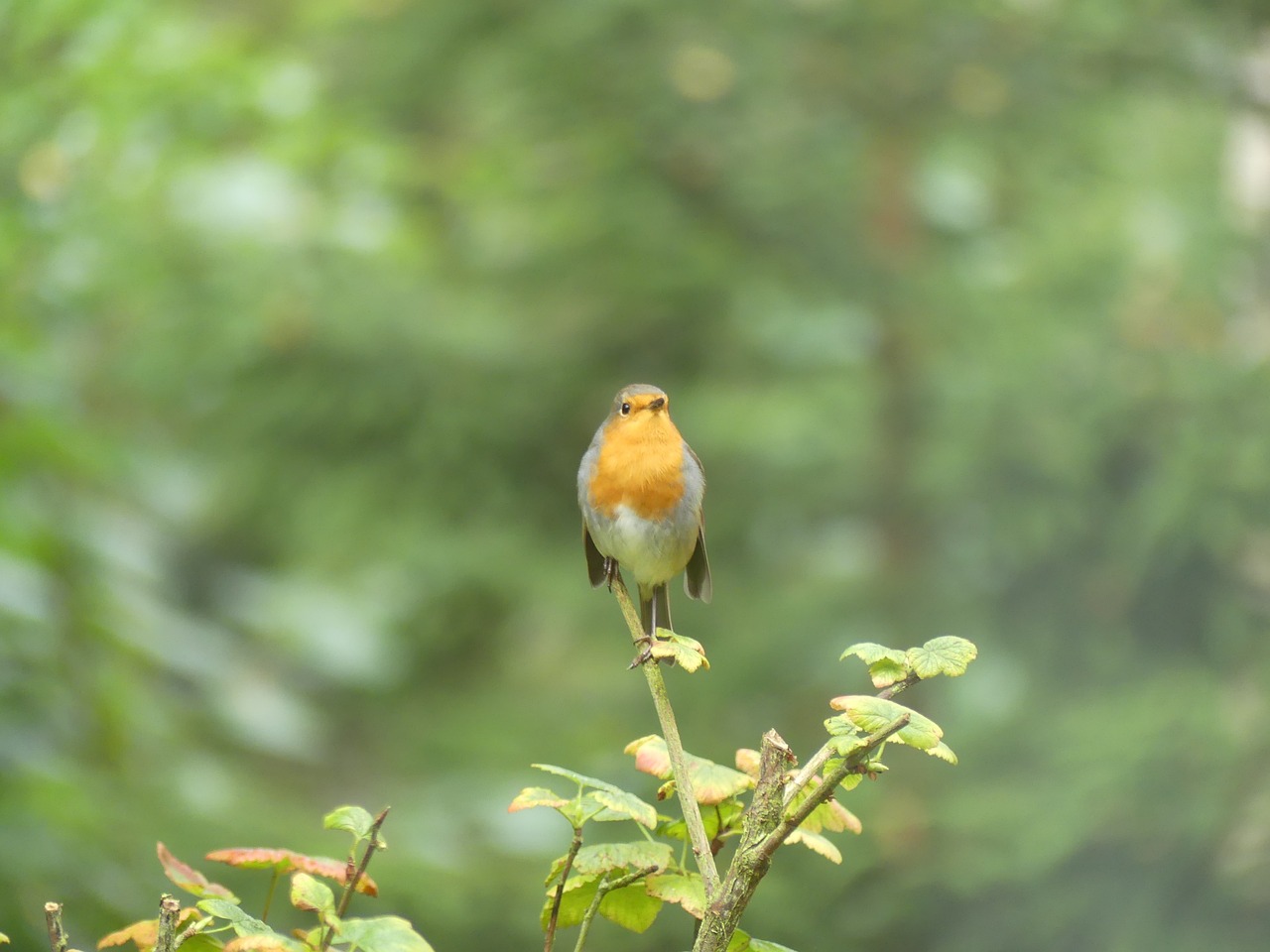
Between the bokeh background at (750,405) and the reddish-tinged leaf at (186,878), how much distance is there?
6.58ft

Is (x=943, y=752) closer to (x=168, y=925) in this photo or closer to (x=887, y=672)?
(x=887, y=672)

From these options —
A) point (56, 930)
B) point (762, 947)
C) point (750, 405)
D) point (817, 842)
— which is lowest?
point (56, 930)

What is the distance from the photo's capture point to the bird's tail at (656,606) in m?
2.46

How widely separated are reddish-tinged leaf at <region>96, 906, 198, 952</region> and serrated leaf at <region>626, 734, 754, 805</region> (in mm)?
363

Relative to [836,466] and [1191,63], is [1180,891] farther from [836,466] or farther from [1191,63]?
[1191,63]

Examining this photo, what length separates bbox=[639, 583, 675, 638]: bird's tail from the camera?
2457 millimetres

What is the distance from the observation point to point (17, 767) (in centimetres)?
226

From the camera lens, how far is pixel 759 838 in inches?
38.1

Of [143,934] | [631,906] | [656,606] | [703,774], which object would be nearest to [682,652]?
[703,774]

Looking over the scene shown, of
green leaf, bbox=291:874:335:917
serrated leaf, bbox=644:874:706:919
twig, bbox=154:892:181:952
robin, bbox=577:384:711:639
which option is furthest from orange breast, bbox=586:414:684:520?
twig, bbox=154:892:181:952

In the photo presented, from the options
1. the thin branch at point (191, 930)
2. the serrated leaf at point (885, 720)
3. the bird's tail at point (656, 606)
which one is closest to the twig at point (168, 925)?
the thin branch at point (191, 930)

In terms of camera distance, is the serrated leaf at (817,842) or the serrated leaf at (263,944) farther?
the serrated leaf at (817,842)

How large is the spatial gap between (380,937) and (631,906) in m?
0.24

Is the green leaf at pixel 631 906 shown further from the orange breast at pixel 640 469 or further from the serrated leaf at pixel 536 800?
the orange breast at pixel 640 469
